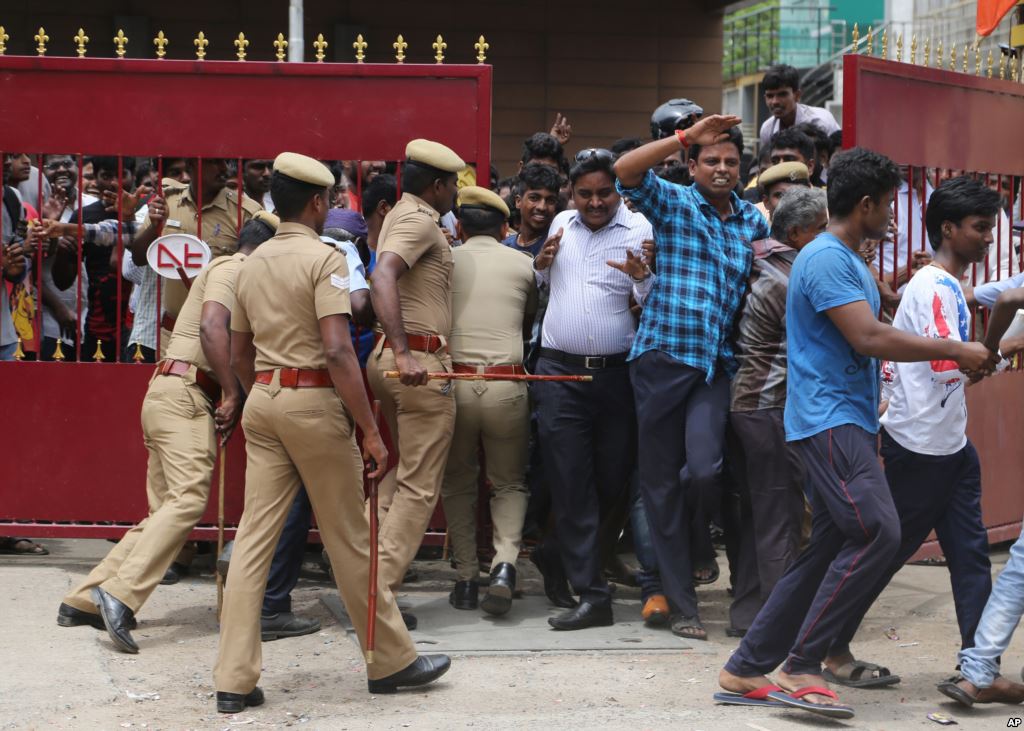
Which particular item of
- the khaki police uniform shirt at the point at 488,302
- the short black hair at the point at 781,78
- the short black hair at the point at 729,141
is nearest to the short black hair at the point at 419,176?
the khaki police uniform shirt at the point at 488,302

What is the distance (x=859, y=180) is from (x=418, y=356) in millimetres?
2212

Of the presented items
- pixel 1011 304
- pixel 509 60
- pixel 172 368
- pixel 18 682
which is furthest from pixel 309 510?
pixel 509 60

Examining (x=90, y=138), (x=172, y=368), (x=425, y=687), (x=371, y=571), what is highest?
(x=90, y=138)

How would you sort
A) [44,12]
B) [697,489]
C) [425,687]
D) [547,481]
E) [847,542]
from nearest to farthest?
1. [847,542]
2. [425,687]
3. [697,489]
4. [547,481]
5. [44,12]

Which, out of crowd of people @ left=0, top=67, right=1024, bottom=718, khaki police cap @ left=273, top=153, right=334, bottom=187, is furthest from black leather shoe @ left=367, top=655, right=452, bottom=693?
khaki police cap @ left=273, top=153, right=334, bottom=187

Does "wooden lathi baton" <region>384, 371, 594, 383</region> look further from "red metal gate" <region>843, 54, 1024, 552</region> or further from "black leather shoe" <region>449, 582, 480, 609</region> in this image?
"red metal gate" <region>843, 54, 1024, 552</region>

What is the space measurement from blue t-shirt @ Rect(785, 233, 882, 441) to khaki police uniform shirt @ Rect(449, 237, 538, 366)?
1.83m

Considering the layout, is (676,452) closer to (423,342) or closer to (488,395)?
(488,395)

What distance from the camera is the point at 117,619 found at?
242 inches

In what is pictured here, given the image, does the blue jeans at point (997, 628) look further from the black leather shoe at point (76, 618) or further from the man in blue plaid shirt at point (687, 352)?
the black leather shoe at point (76, 618)

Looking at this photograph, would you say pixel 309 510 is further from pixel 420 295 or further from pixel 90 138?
pixel 90 138

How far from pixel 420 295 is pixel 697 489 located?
4.99 feet

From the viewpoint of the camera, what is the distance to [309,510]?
6.66 meters

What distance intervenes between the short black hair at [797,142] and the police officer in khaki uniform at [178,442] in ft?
9.68
